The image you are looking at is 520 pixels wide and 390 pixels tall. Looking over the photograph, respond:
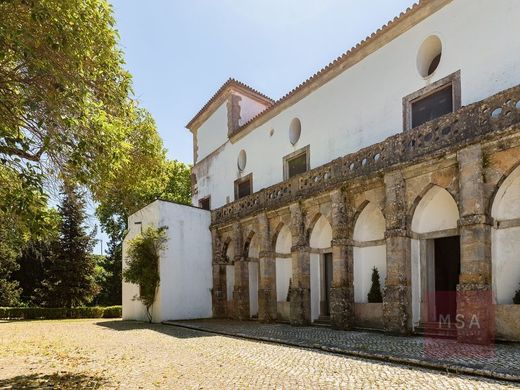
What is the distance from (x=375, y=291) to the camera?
1366 centimetres

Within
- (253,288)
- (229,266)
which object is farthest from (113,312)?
(253,288)

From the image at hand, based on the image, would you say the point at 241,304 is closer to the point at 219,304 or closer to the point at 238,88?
the point at 219,304

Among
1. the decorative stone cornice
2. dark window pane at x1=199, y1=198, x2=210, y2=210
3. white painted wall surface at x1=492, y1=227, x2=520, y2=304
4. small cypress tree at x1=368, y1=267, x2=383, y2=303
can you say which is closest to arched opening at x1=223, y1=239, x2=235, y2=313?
dark window pane at x1=199, y1=198, x2=210, y2=210

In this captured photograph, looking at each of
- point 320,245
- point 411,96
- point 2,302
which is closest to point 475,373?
point 411,96

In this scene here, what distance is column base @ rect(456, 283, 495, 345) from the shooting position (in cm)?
953

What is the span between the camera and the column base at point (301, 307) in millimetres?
15484

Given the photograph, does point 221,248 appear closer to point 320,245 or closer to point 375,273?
point 320,245

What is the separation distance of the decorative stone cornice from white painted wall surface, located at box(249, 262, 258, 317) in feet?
13.1

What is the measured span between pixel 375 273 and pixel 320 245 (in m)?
3.07

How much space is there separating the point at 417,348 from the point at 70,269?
91.0 feet

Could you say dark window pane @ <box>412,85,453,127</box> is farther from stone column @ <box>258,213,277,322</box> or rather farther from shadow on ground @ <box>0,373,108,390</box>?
shadow on ground @ <box>0,373,108,390</box>

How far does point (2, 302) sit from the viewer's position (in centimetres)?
3453

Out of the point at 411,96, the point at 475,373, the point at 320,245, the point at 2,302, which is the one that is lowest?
the point at 2,302
